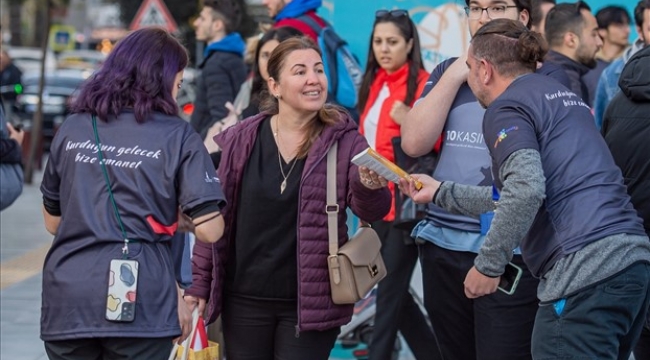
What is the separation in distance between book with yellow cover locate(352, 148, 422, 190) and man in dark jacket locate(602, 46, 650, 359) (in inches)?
47.8

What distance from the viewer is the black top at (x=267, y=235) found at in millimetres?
4922

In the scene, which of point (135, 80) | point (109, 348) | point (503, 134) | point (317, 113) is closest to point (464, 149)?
point (317, 113)

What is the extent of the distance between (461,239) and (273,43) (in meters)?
2.25

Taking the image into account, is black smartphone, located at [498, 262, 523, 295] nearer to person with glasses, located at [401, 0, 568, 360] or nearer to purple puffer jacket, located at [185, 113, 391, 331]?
person with glasses, located at [401, 0, 568, 360]

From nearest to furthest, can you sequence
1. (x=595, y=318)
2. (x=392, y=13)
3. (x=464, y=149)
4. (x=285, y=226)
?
(x=595, y=318) → (x=285, y=226) → (x=464, y=149) → (x=392, y=13)

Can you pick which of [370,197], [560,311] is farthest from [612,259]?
[370,197]

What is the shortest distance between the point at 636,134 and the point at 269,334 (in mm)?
1821

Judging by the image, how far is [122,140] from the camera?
4.15 m

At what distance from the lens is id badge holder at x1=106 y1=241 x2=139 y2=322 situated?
4.04 meters

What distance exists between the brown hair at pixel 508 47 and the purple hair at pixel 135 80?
44.0 inches

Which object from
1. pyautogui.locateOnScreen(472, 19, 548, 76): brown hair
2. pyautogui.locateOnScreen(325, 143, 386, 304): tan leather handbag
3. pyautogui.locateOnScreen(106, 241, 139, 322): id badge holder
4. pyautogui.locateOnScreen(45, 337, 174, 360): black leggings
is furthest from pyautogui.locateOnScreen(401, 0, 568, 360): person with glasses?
pyautogui.locateOnScreen(106, 241, 139, 322): id badge holder

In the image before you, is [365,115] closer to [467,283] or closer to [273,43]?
[273,43]

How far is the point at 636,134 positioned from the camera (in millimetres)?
5164

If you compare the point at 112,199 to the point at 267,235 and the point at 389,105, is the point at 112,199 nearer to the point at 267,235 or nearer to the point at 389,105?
the point at 267,235
